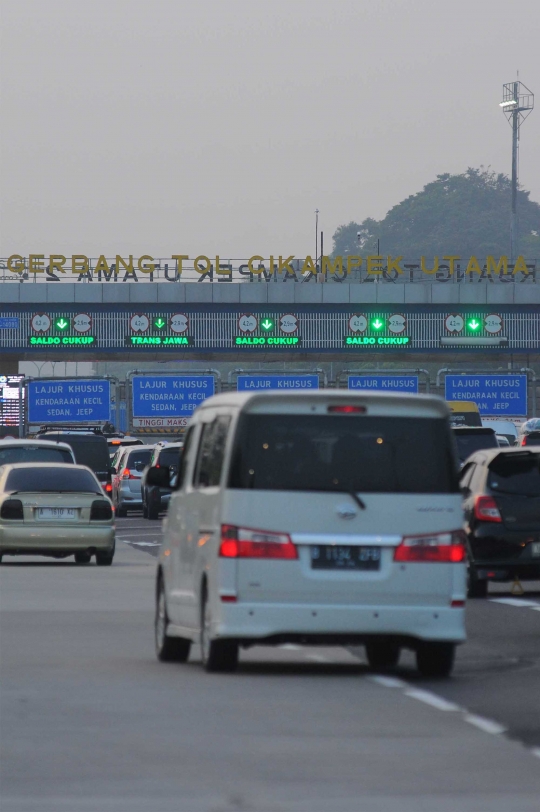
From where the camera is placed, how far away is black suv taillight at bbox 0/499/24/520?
83.0 ft

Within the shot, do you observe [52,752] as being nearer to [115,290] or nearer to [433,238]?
[115,290]

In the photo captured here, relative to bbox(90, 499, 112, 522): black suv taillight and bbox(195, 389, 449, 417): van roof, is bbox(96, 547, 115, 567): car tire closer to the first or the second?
bbox(90, 499, 112, 522): black suv taillight

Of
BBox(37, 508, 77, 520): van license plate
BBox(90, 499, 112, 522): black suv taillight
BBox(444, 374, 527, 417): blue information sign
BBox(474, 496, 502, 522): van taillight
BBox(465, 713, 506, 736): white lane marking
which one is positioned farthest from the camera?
BBox(444, 374, 527, 417): blue information sign

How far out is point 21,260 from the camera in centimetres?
7362

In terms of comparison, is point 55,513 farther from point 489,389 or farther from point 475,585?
point 489,389

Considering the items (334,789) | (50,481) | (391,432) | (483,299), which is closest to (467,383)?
(483,299)

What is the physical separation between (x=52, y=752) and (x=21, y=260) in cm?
6587

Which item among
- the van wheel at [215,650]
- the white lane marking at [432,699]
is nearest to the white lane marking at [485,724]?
the white lane marking at [432,699]

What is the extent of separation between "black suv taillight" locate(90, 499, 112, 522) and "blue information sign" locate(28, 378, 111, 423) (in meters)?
38.6

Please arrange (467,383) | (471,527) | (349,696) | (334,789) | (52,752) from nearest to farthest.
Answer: (334,789), (52,752), (349,696), (471,527), (467,383)

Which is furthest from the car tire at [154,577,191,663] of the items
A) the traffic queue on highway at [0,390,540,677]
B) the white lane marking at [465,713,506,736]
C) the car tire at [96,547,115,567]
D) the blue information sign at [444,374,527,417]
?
the blue information sign at [444,374,527,417]

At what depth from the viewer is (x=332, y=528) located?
12109mm

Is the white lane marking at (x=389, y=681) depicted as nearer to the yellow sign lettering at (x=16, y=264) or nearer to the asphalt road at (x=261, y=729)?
the asphalt road at (x=261, y=729)

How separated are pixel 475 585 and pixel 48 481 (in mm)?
7726
